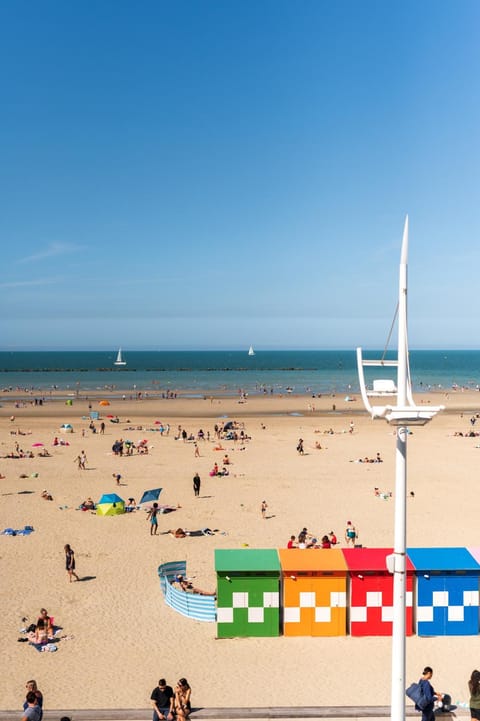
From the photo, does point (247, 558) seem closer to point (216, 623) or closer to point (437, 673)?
point (216, 623)

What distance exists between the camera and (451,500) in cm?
2428

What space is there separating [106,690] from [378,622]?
5.35 m

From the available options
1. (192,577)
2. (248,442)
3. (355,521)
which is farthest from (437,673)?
(248,442)

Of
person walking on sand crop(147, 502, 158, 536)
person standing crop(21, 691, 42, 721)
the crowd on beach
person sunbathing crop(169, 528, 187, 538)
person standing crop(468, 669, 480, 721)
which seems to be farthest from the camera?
person walking on sand crop(147, 502, 158, 536)

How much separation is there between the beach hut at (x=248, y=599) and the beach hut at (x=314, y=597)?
8.7 inches

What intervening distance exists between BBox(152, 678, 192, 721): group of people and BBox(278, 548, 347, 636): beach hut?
373 centimetres

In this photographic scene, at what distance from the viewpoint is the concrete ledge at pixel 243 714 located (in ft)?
31.9

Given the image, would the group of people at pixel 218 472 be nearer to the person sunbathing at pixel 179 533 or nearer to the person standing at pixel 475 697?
the person sunbathing at pixel 179 533

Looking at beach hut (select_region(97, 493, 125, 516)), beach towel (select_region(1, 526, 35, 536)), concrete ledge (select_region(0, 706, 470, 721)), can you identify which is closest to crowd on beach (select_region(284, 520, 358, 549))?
beach hut (select_region(97, 493, 125, 516))

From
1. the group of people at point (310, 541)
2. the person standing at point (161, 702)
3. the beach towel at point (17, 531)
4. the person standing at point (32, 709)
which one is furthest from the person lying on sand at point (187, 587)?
the beach towel at point (17, 531)

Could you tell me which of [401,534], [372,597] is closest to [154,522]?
[372,597]

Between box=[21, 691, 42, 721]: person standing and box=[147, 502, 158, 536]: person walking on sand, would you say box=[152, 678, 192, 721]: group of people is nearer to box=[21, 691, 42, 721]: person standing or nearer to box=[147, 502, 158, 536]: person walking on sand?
box=[21, 691, 42, 721]: person standing

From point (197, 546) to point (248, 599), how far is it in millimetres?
6491

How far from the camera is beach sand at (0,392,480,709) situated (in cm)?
1144
